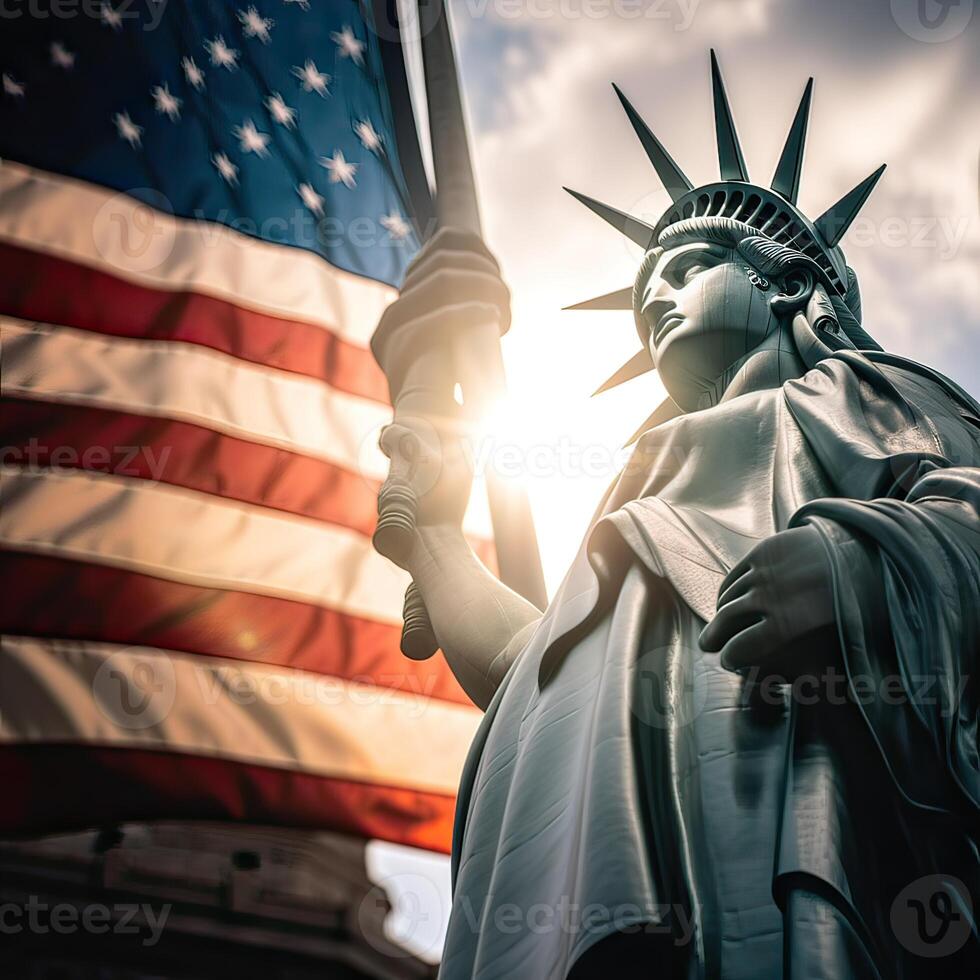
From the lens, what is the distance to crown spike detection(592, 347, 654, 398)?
6191mm

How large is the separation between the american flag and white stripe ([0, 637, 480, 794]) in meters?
0.02

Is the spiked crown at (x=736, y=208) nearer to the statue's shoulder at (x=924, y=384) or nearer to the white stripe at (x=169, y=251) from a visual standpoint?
the statue's shoulder at (x=924, y=384)

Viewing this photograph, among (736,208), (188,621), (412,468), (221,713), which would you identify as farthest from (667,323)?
(188,621)

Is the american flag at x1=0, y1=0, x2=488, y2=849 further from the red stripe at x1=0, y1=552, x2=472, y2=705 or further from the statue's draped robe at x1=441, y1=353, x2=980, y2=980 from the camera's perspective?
the statue's draped robe at x1=441, y1=353, x2=980, y2=980

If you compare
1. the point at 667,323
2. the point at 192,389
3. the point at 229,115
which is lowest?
the point at 667,323

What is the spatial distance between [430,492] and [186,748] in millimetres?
3296

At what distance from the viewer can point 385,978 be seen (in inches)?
1280

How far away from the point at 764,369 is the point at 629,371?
105 centimetres

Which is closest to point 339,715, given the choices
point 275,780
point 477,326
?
point 275,780

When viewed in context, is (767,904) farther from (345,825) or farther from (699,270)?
(345,825)

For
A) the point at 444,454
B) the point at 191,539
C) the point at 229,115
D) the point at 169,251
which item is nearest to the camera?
the point at 444,454

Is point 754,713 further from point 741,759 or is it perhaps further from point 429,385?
point 429,385

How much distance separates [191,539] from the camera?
915cm

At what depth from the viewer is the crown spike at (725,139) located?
604 cm
